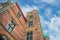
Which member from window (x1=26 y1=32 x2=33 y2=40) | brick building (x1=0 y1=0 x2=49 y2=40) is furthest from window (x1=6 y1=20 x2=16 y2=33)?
window (x1=26 y1=32 x2=33 y2=40)

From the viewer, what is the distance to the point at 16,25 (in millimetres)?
18234

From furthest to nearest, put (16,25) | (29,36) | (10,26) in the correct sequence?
(29,36), (16,25), (10,26)

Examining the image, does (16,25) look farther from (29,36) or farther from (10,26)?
(29,36)

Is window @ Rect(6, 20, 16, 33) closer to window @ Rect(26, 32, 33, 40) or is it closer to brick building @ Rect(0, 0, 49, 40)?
brick building @ Rect(0, 0, 49, 40)

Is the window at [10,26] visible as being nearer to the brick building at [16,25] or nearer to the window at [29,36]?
the brick building at [16,25]

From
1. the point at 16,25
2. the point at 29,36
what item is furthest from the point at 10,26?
the point at 29,36

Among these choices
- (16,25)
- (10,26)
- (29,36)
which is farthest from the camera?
(29,36)

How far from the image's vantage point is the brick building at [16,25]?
1570cm

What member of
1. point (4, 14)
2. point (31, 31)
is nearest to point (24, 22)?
point (31, 31)

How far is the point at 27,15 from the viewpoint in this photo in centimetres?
2333

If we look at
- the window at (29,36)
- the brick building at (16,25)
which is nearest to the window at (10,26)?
the brick building at (16,25)

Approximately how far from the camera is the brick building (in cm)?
1570

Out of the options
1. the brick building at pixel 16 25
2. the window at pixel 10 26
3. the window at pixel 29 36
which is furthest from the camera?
the window at pixel 29 36

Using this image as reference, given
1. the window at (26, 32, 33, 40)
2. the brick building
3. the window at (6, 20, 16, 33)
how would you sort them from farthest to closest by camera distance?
the window at (26, 32, 33, 40) → the window at (6, 20, 16, 33) → the brick building
